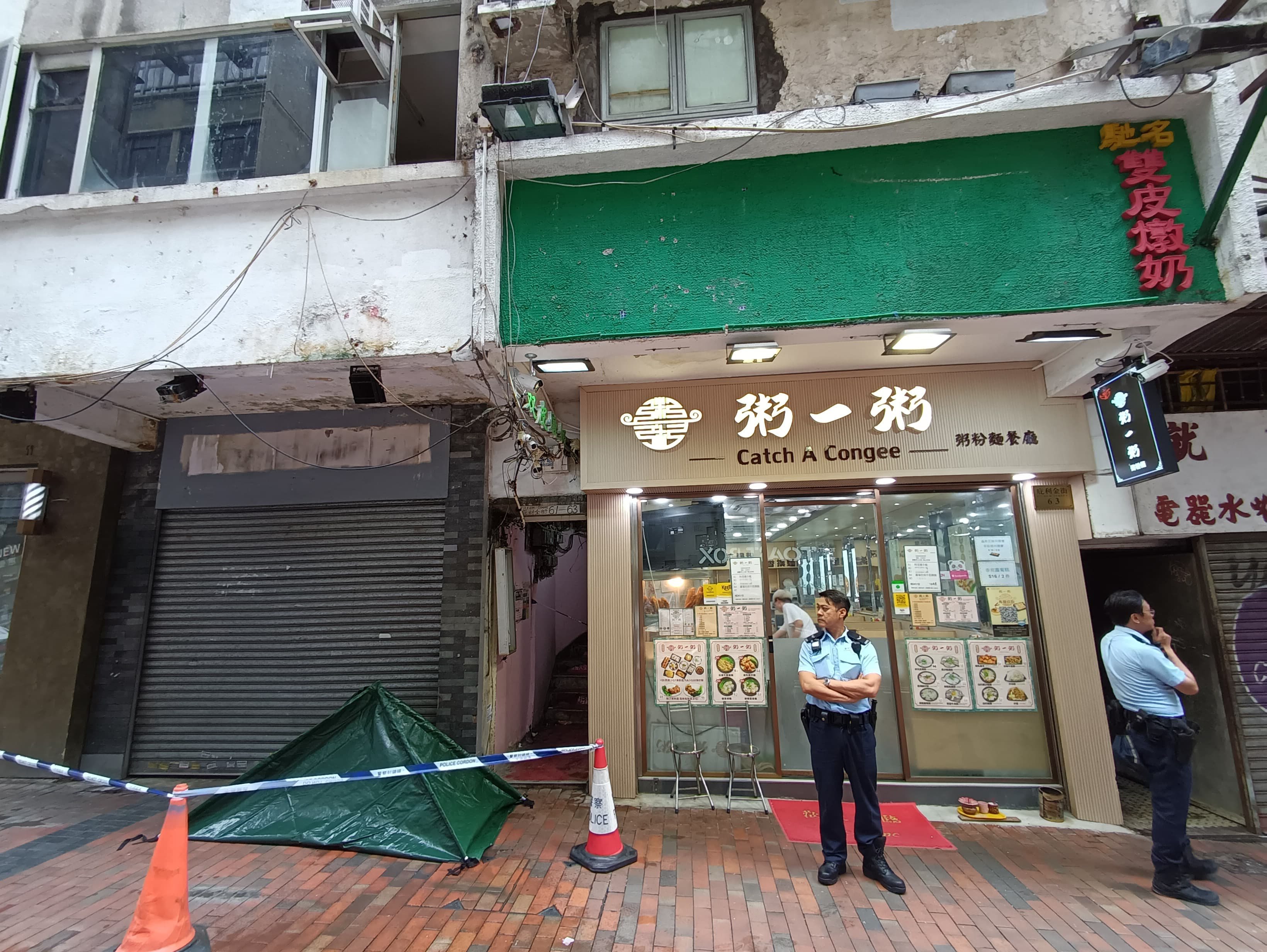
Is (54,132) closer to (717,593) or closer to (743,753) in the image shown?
(717,593)

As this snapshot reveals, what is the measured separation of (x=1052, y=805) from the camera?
5.68 m

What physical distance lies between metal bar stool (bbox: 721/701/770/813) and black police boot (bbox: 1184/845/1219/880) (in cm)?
326

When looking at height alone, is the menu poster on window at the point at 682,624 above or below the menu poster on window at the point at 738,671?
above

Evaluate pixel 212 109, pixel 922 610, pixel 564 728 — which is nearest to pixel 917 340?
pixel 922 610

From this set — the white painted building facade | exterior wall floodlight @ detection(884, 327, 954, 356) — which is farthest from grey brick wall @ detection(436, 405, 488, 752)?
exterior wall floodlight @ detection(884, 327, 954, 356)

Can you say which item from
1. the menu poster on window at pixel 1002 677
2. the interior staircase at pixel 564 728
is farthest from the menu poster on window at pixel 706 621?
the menu poster on window at pixel 1002 677

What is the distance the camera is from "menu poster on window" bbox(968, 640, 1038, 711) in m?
6.18

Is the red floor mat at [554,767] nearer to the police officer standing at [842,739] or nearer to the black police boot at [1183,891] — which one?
the police officer standing at [842,739]

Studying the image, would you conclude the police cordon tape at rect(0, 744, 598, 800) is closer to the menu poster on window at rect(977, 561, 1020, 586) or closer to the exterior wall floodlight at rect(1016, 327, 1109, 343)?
the menu poster on window at rect(977, 561, 1020, 586)

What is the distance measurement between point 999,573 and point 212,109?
1057cm

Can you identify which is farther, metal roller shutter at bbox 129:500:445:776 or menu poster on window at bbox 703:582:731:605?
metal roller shutter at bbox 129:500:445:776

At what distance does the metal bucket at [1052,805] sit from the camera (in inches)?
223

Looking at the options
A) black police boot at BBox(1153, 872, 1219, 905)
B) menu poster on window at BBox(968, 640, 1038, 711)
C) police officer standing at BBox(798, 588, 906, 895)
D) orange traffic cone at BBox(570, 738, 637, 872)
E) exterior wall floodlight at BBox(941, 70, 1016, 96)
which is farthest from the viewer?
menu poster on window at BBox(968, 640, 1038, 711)

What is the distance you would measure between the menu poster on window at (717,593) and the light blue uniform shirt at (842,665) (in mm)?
2064
